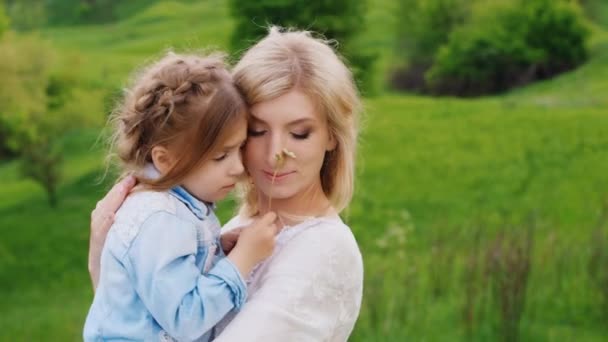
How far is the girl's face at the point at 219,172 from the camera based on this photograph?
254 cm

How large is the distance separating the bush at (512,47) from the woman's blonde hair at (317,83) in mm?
38682

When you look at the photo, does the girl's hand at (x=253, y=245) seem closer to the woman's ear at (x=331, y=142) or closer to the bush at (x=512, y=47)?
the woman's ear at (x=331, y=142)

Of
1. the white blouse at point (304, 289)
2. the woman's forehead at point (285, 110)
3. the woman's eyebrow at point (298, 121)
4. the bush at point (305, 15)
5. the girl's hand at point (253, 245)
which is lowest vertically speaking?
the bush at point (305, 15)

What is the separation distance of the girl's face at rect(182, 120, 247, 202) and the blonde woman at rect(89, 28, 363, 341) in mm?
100

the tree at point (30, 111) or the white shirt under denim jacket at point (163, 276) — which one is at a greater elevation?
the white shirt under denim jacket at point (163, 276)

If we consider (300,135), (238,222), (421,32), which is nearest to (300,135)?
(300,135)

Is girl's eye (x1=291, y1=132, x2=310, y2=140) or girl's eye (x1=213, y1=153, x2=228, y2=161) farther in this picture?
girl's eye (x1=291, y1=132, x2=310, y2=140)

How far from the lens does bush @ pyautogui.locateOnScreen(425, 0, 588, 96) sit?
4075 centimetres

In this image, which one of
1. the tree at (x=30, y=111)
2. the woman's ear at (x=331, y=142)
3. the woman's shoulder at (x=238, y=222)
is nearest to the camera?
the woman's ear at (x=331, y=142)

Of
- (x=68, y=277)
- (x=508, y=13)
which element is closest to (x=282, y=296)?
(x=68, y=277)

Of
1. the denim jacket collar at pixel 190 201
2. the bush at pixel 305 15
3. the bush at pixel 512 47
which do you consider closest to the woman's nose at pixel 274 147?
the denim jacket collar at pixel 190 201

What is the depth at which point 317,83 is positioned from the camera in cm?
264

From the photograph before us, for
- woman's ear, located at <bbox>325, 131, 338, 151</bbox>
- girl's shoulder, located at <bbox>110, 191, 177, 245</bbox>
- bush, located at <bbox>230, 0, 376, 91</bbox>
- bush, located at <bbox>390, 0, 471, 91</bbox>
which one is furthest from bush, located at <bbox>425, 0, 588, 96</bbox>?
girl's shoulder, located at <bbox>110, 191, 177, 245</bbox>

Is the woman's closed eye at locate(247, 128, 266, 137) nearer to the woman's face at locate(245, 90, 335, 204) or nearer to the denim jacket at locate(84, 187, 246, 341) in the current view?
the woman's face at locate(245, 90, 335, 204)
